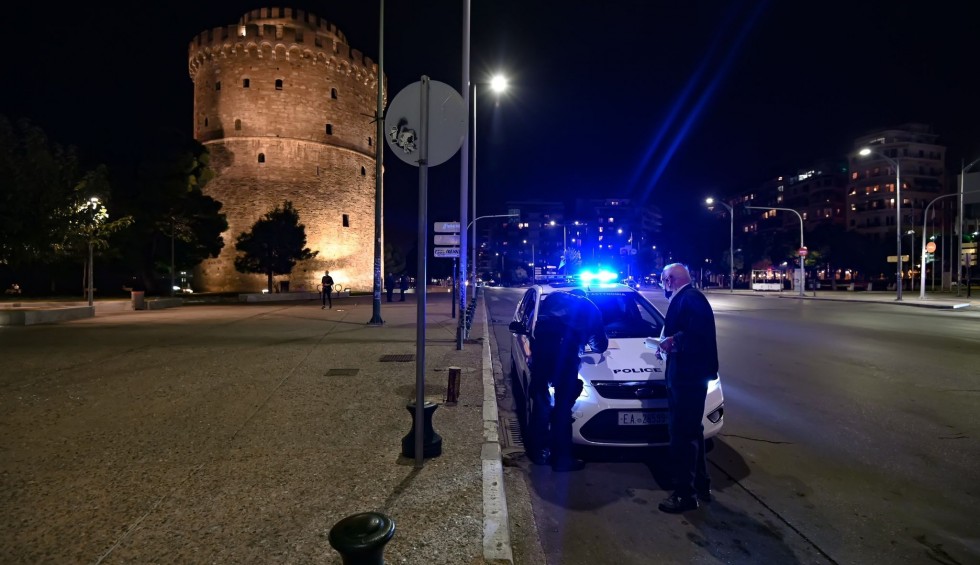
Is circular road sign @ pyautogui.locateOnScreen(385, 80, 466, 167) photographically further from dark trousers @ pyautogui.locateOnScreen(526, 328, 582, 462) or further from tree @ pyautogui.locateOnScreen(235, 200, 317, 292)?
tree @ pyautogui.locateOnScreen(235, 200, 317, 292)

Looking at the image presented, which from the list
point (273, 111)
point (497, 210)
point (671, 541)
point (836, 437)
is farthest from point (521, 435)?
point (497, 210)

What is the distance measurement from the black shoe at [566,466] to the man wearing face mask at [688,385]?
0.97m

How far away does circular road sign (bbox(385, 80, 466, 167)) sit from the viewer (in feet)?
14.2

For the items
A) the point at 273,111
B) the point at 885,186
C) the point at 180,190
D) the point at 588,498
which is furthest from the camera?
the point at 885,186

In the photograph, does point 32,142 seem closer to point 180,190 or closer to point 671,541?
point 180,190

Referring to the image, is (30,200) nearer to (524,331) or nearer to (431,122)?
(524,331)

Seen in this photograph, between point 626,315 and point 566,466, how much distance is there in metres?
2.12

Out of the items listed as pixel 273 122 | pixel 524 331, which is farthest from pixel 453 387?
pixel 273 122

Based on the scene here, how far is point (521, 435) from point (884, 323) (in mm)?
17825

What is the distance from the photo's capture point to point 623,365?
16.1 ft

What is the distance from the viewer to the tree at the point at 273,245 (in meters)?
43.3

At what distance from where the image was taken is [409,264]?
364 feet

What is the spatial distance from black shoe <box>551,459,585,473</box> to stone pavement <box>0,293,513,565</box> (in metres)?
0.61

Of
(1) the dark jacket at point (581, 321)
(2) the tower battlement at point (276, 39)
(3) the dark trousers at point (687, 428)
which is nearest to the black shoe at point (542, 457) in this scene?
(1) the dark jacket at point (581, 321)
